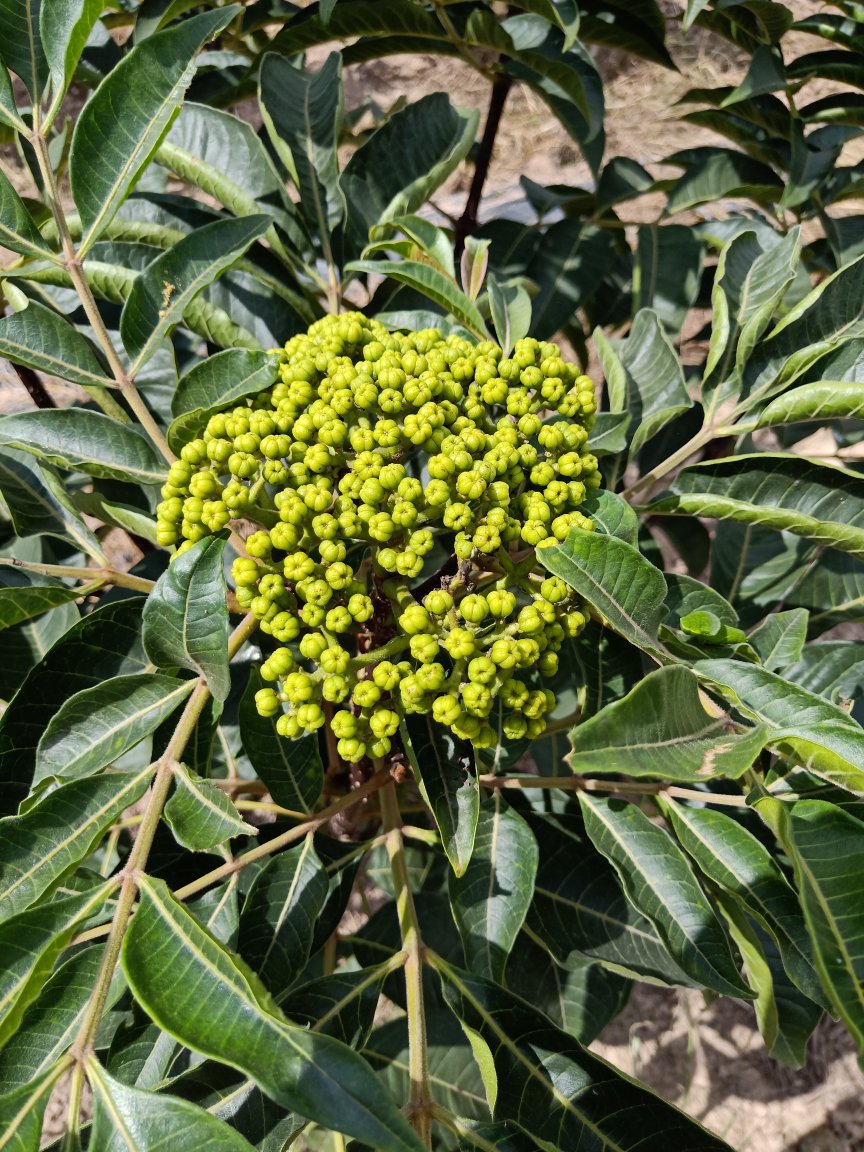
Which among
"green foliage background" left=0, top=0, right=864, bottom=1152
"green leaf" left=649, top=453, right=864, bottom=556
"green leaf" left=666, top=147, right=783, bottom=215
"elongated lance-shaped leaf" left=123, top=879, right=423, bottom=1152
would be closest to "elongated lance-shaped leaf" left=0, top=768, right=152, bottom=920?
"green foliage background" left=0, top=0, right=864, bottom=1152

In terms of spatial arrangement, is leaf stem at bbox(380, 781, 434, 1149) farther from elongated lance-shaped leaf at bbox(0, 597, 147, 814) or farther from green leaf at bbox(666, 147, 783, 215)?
green leaf at bbox(666, 147, 783, 215)

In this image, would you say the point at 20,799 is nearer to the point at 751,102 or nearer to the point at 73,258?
the point at 73,258

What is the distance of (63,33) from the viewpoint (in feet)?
3.52

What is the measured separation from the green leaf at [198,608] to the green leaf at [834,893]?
579 mm

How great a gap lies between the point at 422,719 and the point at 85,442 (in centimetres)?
57

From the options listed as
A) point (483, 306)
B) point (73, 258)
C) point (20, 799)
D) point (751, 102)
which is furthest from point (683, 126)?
point (20, 799)

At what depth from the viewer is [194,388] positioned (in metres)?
1.15

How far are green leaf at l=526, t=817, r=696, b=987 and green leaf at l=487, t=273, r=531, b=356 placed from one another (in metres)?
0.73

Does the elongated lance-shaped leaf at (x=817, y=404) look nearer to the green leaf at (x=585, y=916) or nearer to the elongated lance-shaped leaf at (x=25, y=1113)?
the green leaf at (x=585, y=916)

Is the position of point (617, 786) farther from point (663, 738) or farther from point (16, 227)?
point (16, 227)

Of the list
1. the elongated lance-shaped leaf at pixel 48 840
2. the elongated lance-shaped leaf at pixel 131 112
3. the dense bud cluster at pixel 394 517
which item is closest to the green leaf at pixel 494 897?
the dense bud cluster at pixel 394 517

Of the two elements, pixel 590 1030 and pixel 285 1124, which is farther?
pixel 590 1030

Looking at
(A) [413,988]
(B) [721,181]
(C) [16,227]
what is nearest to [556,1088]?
(A) [413,988]

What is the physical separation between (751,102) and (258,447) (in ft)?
4.26
